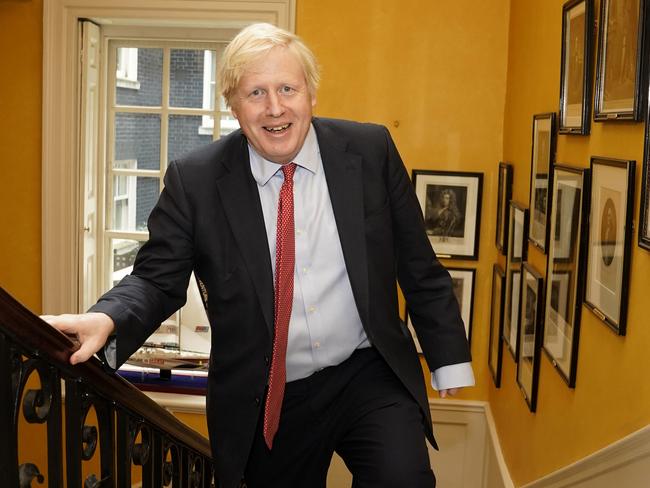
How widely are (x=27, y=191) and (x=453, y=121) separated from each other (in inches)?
95.4

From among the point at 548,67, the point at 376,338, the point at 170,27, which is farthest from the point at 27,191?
the point at 376,338

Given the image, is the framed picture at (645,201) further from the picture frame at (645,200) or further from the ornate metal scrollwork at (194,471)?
the ornate metal scrollwork at (194,471)

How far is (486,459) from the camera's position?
4801mm

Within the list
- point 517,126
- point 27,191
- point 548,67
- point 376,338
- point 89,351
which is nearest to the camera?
point 89,351

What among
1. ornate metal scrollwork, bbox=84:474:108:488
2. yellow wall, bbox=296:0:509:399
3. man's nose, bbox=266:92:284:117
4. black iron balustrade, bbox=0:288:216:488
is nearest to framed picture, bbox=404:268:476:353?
yellow wall, bbox=296:0:509:399

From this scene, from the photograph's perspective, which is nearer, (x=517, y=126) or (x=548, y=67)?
(x=548, y=67)

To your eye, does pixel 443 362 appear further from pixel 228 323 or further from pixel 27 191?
pixel 27 191

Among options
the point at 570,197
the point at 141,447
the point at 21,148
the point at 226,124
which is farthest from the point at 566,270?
the point at 21,148

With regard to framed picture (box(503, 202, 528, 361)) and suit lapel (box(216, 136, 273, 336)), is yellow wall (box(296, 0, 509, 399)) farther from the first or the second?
suit lapel (box(216, 136, 273, 336))

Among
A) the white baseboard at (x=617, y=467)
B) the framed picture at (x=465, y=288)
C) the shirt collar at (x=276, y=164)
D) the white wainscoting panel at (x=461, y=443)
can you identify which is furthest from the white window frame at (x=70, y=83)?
the white baseboard at (x=617, y=467)

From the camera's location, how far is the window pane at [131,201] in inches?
201

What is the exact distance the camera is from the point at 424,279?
2373 millimetres

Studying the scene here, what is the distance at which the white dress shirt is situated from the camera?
2.23 meters

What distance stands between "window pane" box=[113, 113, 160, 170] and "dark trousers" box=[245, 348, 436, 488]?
2.95 metres
